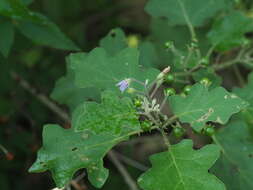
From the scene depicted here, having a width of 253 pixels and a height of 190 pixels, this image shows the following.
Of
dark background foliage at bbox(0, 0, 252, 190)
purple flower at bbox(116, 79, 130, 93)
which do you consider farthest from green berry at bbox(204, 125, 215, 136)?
dark background foliage at bbox(0, 0, 252, 190)

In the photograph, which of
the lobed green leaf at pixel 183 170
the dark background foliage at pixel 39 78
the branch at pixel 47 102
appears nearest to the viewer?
the lobed green leaf at pixel 183 170

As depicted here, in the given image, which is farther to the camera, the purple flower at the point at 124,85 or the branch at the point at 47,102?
the branch at the point at 47,102

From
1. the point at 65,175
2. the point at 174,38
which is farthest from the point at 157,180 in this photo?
the point at 174,38

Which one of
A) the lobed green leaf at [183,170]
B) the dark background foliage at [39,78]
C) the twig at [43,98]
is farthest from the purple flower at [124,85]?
the twig at [43,98]

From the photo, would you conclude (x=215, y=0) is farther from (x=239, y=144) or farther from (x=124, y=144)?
(x=124, y=144)

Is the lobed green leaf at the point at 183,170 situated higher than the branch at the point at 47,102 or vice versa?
the branch at the point at 47,102

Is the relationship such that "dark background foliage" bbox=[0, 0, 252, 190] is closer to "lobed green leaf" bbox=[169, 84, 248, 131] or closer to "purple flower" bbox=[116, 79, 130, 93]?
"purple flower" bbox=[116, 79, 130, 93]

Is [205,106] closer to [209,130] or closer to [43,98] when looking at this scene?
[209,130]

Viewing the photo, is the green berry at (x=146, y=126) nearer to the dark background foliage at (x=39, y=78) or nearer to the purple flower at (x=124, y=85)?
the purple flower at (x=124, y=85)
